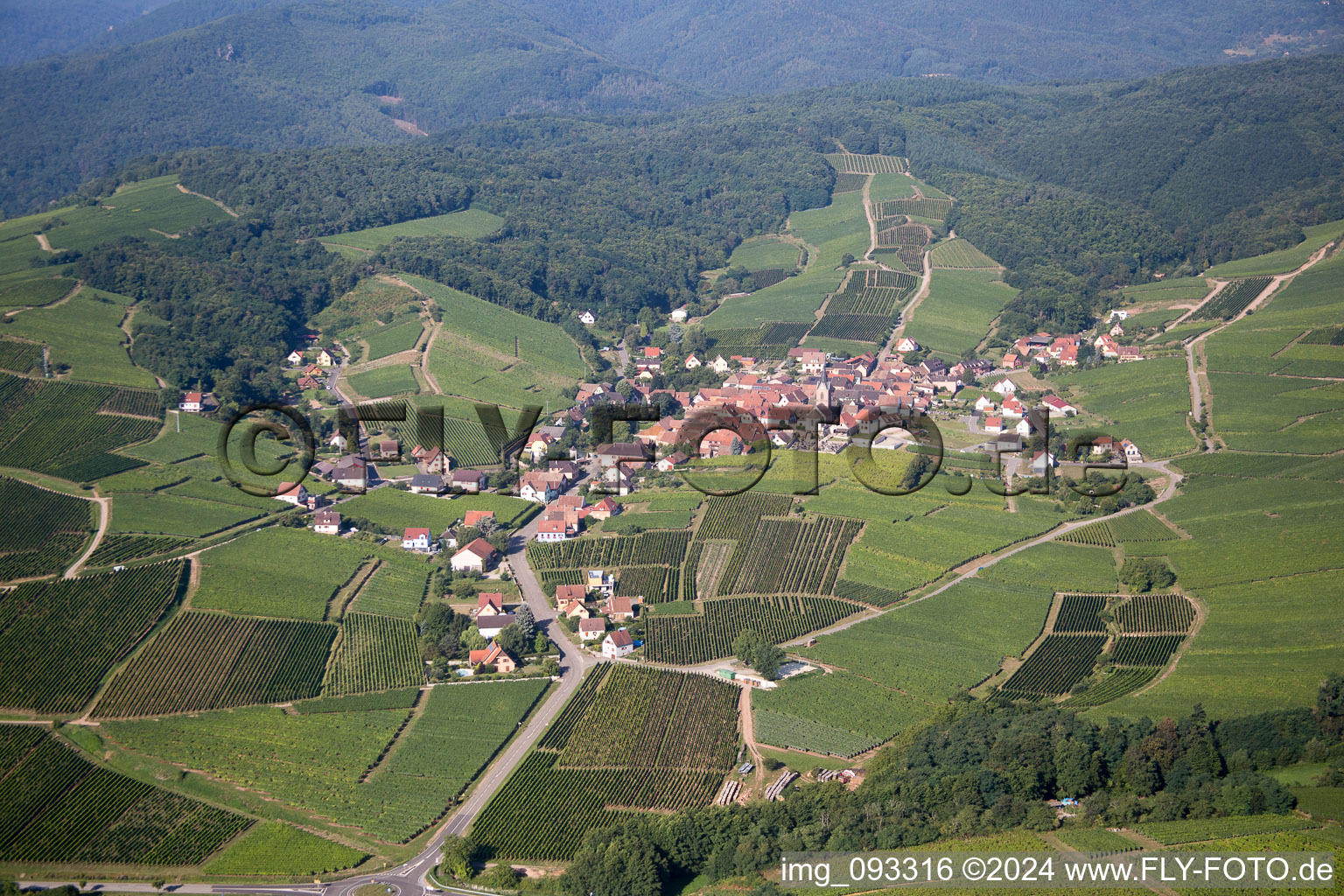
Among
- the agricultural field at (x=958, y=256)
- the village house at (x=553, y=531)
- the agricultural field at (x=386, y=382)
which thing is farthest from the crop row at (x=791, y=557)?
the agricultural field at (x=958, y=256)

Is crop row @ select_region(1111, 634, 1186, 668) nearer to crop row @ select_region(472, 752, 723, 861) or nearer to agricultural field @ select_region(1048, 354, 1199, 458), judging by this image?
crop row @ select_region(472, 752, 723, 861)

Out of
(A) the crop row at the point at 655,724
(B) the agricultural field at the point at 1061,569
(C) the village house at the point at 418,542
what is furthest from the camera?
(C) the village house at the point at 418,542

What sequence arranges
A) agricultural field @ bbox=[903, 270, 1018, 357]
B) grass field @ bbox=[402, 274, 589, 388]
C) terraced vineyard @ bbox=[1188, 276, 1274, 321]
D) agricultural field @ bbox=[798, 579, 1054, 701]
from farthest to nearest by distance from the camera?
agricultural field @ bbox=[903, 270, 1018, 357] → terraced vineyard @ bbox=[1188, 276, 1274, 321] → grass field @ bbox=[402, 274, 589, 388] → agricultural field @ bbox=[798, 579, 1054, 701]

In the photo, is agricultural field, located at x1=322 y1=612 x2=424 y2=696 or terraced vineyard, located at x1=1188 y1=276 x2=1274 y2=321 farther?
terraced vineyard, located at x1=1188 y1=276 x2=1274 y2=321

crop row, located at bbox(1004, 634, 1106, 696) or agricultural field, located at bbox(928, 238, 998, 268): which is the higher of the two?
agricultural field, located at bbox(928, 238, 998, 268)

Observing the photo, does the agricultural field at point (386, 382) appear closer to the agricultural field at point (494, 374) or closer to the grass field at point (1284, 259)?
the agricultural field at point (494, 374)

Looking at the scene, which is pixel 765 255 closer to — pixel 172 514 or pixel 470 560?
pixel 470 560

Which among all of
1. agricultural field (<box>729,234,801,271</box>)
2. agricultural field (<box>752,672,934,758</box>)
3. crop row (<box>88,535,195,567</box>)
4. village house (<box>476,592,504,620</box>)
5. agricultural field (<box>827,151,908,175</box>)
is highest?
agricultural field (<box>827,151,908,175</box>)

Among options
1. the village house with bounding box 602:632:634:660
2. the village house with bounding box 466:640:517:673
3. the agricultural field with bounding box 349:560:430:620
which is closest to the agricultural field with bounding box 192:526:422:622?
the agricultural field with bounding box 349:560:430:620
